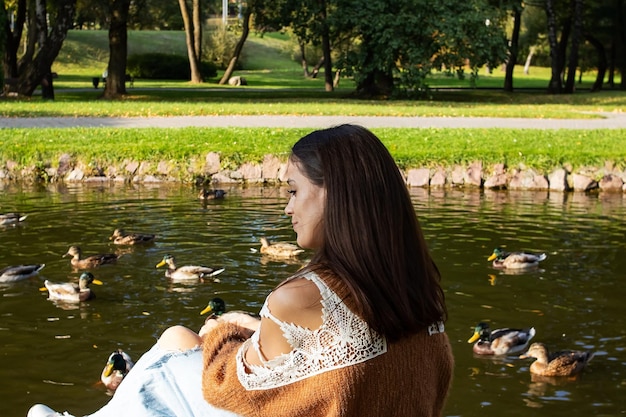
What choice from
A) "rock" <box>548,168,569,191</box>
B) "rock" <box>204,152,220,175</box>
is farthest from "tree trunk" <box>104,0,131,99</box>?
"rock" <box>548,168,569,191</box>

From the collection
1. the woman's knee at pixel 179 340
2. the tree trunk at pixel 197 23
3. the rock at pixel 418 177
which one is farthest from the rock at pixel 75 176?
the tree trunk at pixel 197 23

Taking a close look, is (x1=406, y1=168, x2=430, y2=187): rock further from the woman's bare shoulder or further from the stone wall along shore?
the woman's bare shoulder

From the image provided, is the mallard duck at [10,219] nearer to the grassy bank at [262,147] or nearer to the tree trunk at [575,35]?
the grassy bank at [262,147]

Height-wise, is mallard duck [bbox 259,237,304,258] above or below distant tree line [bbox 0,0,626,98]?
below

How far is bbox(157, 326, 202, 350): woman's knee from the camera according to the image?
389 cm

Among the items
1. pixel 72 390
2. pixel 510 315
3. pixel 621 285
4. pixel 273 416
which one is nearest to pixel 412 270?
pixel 273 416

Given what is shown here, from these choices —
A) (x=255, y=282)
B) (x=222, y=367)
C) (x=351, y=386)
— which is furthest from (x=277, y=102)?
(x=351, y=386)

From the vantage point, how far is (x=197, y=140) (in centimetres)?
1798

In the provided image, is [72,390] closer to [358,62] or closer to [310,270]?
[310,270]

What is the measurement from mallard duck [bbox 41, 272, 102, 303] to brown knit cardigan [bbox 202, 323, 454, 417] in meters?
Result: 5.75

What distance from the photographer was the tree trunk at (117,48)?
34281 mm

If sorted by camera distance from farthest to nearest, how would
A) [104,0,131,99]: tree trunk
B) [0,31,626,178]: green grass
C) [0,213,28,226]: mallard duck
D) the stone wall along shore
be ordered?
[104,0,131,99]: tree trunk, [0,31,626,178]: green grass, the stone wall along shore, [0,213,28,226]: mallard duck

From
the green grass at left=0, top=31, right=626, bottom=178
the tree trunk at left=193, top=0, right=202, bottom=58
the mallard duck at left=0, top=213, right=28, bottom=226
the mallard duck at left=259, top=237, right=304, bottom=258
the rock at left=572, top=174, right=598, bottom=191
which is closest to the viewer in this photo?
the mallard duck at left=259, top=237, right=304, bottom=258

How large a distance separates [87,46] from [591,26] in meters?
32.2
